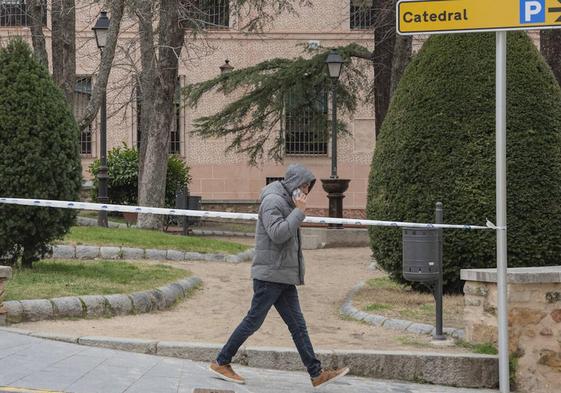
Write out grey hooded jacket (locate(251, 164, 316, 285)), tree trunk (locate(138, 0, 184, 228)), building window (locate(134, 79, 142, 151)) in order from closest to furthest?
grey hooded jacket (locate(251, 164, 316, 285)), tree trunk (locate(138, 0, 184, 228)), building window (locate(134, 79, 142, 151))

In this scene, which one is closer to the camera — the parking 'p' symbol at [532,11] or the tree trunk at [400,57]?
the parking 'p' symbol at [532,11]

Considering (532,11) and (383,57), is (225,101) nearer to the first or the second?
(383,57)

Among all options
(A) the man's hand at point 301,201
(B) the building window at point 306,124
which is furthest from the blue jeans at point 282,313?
(B) the building window at point 306,124

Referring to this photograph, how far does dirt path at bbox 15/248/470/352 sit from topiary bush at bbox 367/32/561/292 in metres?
1.53

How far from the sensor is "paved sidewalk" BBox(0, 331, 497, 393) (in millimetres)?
6614

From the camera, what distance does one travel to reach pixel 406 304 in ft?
35.4

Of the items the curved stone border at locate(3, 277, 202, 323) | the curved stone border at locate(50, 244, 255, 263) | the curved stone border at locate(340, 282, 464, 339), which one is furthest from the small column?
the curved stone border at locate(50, 244, 255, 263)

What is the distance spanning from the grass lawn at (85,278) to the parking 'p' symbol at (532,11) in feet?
Result: 18.4

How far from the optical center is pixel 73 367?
23.2 ft

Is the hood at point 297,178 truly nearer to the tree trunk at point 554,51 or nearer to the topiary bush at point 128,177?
the tree trunk at point 554,51

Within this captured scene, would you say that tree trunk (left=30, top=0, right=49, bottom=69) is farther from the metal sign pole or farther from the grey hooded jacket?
the metal sign pole

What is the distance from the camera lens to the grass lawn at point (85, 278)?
9734 millimetres

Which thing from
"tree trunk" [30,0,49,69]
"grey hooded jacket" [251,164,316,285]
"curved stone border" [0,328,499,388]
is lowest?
"curved stone border" [0,328,499,388]

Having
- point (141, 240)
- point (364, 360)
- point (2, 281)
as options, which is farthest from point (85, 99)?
point (364, 360)
